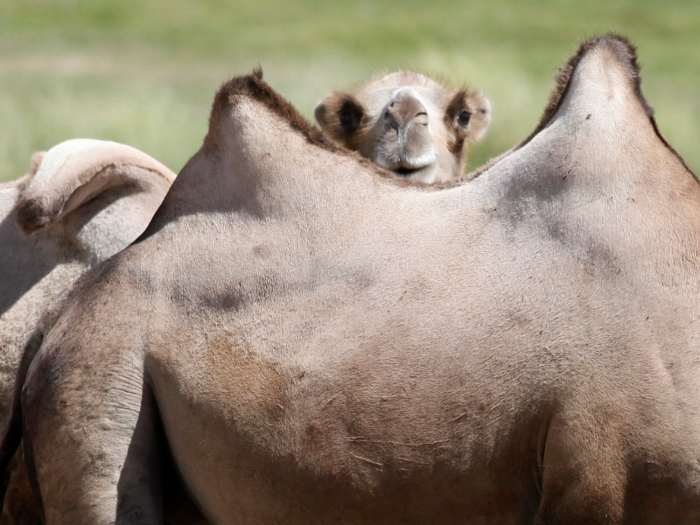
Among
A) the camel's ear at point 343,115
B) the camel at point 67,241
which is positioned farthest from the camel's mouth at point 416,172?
the camel at point 67,241

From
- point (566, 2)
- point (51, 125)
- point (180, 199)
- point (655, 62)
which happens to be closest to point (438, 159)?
point (180, 199)

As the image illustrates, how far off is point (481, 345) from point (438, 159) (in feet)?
7.67

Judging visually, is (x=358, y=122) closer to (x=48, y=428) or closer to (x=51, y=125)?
(x=48, y=428)

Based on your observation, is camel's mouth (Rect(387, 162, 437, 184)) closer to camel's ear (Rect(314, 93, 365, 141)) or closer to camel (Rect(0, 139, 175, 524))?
camel's ear (Rect(314, 93, 365, 141))

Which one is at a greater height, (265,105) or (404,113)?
(404,113)

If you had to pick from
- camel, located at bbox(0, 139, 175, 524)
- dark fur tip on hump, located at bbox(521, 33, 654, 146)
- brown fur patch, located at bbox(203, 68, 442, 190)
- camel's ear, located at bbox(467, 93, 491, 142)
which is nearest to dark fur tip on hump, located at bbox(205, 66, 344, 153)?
brown fur patch, located at bbox(203, 68, 442, 190)

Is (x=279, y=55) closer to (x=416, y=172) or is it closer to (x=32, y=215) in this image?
(x=416, y=172)

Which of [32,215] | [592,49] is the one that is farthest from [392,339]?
[32,215]

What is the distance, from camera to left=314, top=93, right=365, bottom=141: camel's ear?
4.80 metres

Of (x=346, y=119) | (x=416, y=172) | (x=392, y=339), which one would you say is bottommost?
(x=392, y=339)

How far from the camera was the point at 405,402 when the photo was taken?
228cm

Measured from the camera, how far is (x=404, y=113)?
3.98 m

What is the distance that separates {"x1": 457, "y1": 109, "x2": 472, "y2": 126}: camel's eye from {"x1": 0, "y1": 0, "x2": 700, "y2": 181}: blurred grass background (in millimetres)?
1685

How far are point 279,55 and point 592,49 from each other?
→ 2773 centimetres
